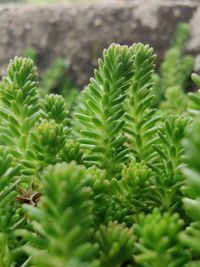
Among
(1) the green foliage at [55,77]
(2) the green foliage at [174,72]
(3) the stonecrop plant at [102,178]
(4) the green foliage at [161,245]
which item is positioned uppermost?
(1) the green foliage at [55,77]

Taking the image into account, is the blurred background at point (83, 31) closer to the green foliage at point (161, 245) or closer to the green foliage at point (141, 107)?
the green foliage at point (141, 107)

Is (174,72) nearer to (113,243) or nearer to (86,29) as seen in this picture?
(86,29)

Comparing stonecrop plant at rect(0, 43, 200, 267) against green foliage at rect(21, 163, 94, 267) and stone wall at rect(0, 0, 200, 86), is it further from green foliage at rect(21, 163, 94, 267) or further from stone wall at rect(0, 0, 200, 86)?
stone wall at rect(0, 0, 200, 86)

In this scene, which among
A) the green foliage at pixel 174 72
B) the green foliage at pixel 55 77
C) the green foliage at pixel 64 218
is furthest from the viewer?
the green foliage at pixel 55 77

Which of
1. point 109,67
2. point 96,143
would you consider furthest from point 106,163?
point 109,67

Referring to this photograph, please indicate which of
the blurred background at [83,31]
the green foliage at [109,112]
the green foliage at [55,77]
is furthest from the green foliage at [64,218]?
the blurred background at [83,31]

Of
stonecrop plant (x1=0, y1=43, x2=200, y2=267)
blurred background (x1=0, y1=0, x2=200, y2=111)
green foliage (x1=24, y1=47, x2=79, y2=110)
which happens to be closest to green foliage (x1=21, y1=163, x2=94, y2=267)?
stonecrop plant (x1=0, y1=43, x2=200, y2=267)

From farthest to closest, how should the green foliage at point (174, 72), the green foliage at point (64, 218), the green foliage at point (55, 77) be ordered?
the green foliage at point (55, 77)
the green foliage at point (174, 72)
the green foliage at point (64, 218)
